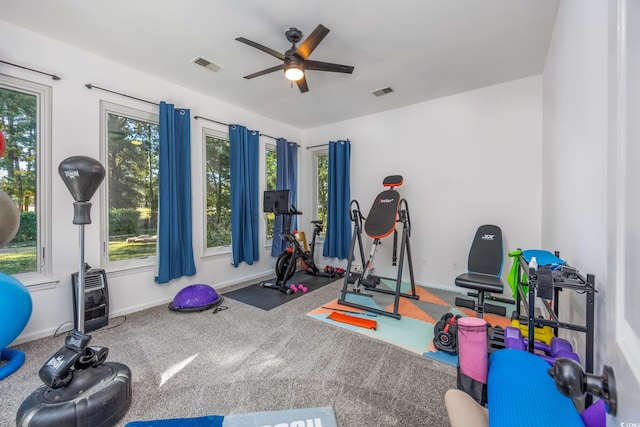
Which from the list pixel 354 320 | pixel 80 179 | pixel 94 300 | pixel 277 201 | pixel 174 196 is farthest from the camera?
pixel 277 201

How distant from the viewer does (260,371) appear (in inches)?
78.7

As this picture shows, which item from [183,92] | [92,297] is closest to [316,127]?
[183,92]

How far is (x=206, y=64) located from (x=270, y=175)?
2172 mm

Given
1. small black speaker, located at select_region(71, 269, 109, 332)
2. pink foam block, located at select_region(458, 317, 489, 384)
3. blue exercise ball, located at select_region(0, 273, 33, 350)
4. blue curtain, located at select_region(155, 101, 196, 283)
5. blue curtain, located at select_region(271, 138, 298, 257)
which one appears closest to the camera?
pink foam block, located at select_region(458, 317, 489, 384)

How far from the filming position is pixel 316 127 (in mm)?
5422

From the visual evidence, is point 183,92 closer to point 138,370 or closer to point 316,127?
point 316,127

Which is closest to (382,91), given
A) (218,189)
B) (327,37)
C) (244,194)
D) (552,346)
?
(327,37)

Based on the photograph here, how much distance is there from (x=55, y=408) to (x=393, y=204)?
10.8ft

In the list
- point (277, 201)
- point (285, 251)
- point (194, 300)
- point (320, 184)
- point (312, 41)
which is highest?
point (312, 41)

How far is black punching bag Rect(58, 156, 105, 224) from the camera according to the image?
1666 mm

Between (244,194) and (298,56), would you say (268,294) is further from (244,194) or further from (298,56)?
(298,56)

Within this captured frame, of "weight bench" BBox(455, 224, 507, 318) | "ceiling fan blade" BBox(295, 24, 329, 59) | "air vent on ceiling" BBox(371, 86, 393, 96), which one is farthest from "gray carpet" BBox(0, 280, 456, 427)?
"air vent on ceiling" BBox(371, 86, 393, 96)

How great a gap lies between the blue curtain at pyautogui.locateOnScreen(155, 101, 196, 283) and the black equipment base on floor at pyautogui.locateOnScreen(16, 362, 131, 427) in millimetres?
1804

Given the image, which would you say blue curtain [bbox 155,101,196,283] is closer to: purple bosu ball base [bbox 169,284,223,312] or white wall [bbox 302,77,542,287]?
purple bosu ball base [bbox 169,284,223,312]
